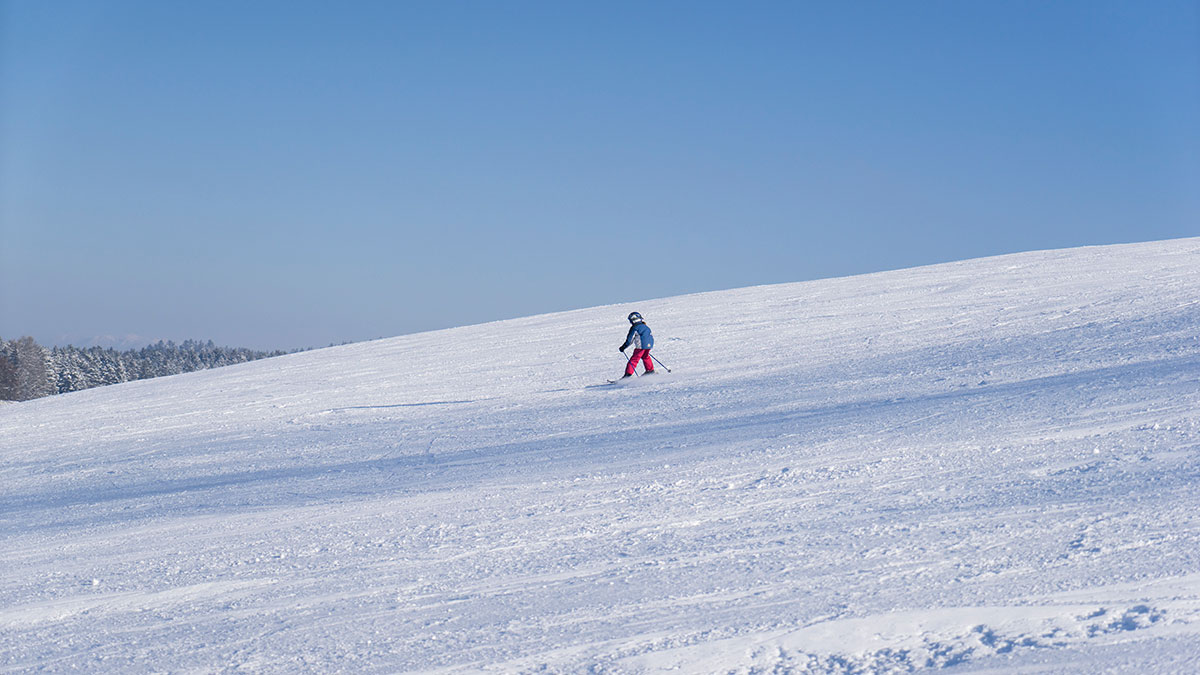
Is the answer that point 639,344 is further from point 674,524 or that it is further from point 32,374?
point 32,374

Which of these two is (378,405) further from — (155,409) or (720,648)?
(720,648)

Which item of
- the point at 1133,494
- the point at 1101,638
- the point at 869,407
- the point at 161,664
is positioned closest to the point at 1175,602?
the point at 1101,638

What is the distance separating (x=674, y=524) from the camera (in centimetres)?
601

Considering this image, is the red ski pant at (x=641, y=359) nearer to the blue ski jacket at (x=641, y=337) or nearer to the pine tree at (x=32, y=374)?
the blue ski jacket at (x=641, y=337)

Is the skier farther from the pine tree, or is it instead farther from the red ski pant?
the pine tree

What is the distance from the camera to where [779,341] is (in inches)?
662

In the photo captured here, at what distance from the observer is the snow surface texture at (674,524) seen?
414cm

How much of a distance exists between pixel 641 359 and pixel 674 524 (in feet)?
29.4

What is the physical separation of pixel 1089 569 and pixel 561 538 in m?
2.95

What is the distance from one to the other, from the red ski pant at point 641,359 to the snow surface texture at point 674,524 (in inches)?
15.4

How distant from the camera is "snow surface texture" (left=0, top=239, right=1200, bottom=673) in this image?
4141mm

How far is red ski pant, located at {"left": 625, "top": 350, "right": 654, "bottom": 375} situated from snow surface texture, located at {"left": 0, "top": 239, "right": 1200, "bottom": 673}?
39cm

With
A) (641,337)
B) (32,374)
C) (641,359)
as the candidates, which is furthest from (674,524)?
(32,374)

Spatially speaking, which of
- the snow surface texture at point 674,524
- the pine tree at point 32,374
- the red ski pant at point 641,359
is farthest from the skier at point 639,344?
the pine tree at point 32,374
